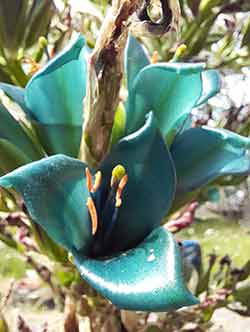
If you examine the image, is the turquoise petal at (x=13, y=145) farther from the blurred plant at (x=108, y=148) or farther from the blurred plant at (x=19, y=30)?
the blurred plant at (x=19, y=30)

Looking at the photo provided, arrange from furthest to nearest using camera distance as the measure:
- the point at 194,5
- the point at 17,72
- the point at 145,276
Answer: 1. the point at 194,5
2. the point at 17,72
3. the point at 145,276

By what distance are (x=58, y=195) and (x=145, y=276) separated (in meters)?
0.05

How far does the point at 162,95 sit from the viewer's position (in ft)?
0.89

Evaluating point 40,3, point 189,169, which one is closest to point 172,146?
point 189,169

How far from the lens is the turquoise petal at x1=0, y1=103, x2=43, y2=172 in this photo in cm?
27

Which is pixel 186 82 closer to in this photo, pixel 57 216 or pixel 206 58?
pixel 57 216

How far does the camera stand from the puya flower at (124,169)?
0.24 m

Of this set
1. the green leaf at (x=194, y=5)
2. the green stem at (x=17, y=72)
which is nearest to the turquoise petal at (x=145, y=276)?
the green stem at (x=17, y=72)

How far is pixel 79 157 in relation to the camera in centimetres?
27

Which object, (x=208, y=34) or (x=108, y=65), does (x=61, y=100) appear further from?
(x=208, y=34)

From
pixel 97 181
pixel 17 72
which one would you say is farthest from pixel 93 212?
pixel 17 72

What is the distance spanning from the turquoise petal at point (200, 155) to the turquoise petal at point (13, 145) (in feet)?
0.19

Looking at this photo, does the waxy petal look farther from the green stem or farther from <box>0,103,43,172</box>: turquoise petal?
the green stem

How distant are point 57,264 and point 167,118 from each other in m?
0.09
